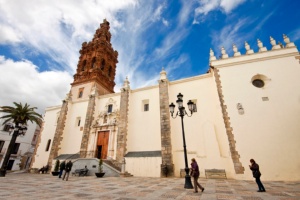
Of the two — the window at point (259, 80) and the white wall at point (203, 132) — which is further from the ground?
the window at point (259, 80)

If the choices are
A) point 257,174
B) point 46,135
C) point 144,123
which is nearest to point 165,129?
point 144,123

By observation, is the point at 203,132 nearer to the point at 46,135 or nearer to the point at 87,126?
the point at 87,126

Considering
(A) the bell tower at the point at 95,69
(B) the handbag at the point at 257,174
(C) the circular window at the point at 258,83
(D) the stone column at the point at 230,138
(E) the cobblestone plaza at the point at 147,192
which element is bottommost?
(E) the cobblestone plaza at the point at 147,192

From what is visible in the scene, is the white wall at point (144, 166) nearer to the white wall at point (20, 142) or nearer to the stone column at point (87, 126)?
the stone column at point (87, 126)

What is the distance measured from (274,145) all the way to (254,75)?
5.89 metres

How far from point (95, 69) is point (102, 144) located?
42.7ft

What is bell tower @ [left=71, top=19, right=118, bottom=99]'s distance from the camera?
24.9m

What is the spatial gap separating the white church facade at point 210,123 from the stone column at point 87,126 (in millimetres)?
108

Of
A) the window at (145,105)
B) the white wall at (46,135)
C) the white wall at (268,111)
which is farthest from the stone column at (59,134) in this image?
the white wall at (268,111)

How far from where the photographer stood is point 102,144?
1794 centimetres

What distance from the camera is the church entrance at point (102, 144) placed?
1750 centimetres

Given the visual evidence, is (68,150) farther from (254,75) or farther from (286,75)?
(286,75)

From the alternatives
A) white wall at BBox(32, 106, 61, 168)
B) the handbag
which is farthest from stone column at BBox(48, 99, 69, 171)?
the handbag

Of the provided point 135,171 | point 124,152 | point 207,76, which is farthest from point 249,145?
point 124,152
